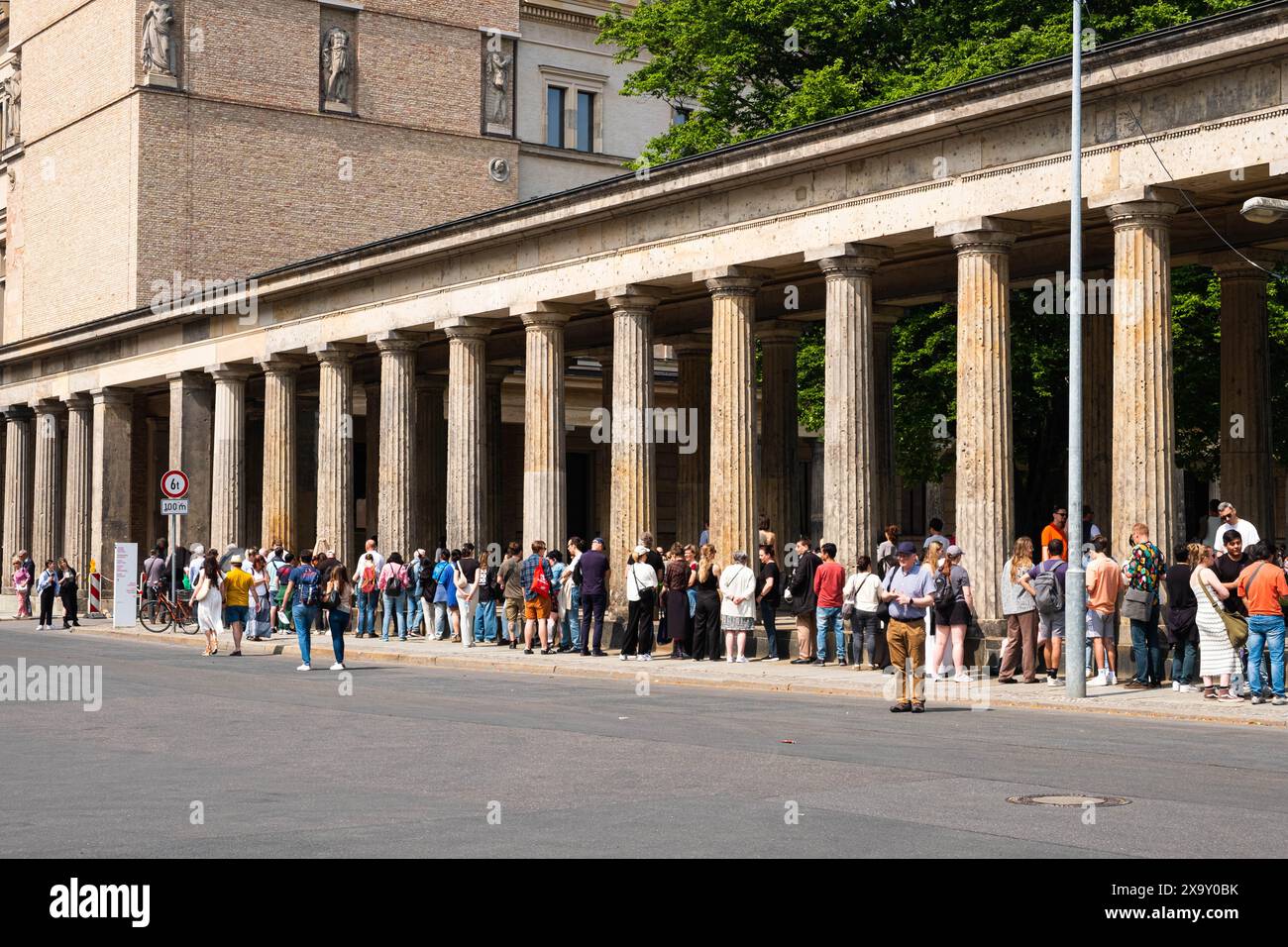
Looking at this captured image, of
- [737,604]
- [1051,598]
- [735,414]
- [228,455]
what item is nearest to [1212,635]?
[1051,598]

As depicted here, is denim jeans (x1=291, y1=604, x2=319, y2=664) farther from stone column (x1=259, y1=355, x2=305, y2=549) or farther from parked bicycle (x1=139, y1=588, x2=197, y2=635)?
stone column (x1=259, y1=355, x2=305, y2=549)

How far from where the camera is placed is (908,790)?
42.0 feet

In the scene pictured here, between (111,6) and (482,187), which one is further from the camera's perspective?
(482,187)

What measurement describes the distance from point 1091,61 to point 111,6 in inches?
1615

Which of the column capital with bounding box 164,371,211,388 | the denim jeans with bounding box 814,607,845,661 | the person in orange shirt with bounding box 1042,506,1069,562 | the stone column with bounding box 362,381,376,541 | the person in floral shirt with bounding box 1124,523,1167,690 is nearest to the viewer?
the person in floral shirt with bounding box 1124,523,1167,690

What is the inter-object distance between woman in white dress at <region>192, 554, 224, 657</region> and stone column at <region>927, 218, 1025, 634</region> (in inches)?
504

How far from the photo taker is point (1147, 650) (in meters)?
23.0

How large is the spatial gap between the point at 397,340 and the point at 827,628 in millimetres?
15782

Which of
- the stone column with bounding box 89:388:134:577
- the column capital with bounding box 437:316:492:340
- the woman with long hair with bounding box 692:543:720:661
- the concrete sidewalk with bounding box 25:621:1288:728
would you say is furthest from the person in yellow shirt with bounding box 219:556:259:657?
the stone column with bounding box 89:388:134:577

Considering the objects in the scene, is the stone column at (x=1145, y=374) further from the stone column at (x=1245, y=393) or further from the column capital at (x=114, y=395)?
the column capital at (x=114, y=395)

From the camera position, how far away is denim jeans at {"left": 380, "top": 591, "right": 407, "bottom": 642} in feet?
117

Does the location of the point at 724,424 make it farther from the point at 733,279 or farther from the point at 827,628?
the point at 827,628
